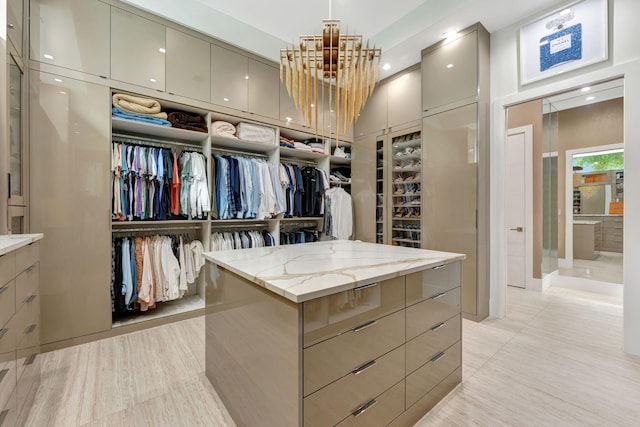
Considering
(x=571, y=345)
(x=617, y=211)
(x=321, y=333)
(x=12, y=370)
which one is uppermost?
(x=617, y=211)

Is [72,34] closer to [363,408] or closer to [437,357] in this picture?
[363,408]

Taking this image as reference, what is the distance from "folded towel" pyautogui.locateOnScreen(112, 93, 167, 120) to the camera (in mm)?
2482

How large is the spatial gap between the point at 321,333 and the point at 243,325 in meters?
0.52

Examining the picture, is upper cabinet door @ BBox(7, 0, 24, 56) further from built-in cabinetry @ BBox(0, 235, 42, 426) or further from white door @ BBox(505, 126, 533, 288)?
white door @ BBox(505, 126, 533, 288)

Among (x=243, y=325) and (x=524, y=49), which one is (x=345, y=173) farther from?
(x=243, y=325)

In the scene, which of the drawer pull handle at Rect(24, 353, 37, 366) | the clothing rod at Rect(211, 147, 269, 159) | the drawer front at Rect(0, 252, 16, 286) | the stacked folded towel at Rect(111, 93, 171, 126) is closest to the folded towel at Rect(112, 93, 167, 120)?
the stacked folded towel at Rect(111, 93, 171, 126)

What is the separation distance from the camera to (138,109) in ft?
8.45

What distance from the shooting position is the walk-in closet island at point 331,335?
3.39ft

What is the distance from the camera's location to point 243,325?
4.50 ft

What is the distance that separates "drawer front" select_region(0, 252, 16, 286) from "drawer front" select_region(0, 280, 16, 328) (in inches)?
1.1

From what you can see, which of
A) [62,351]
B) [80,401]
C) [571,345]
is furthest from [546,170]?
[62,351]

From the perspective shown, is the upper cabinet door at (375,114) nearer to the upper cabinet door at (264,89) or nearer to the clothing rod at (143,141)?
the upper cabinet door at (264,89)

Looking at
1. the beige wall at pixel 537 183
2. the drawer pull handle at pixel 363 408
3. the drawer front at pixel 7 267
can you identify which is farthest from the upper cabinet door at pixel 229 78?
the beige wall at pixel 537 183

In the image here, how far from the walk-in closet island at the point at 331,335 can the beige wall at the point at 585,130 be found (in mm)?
3653
